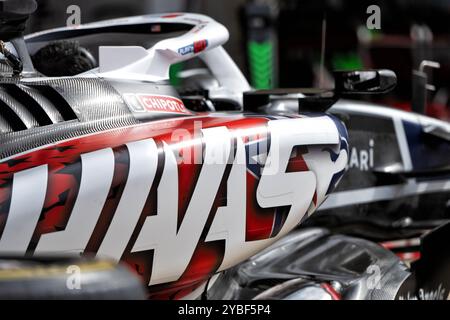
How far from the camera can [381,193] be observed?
11.6ft

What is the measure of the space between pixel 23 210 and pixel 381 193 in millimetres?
1929

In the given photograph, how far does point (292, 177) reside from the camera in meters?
2.48

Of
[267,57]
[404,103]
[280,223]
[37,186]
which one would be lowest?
[404,103]

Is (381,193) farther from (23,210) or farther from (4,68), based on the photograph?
(23,210)

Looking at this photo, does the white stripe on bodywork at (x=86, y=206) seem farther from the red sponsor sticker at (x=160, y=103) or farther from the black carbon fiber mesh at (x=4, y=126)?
the red sponsor sticker at (x=160, y=103)

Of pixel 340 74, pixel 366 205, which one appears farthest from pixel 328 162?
pixel 366 205

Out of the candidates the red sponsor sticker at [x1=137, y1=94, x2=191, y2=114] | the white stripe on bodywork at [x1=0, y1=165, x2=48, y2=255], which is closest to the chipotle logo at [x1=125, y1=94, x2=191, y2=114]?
the red sponsor sticker at [x1=137, y1=94, x2=191, y2=114]

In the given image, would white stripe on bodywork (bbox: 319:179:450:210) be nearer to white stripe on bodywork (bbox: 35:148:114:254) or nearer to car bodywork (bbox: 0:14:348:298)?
car bodywork (bbox: 0:14:348:298)

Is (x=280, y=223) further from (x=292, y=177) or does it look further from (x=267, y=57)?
(x=267, y=57)

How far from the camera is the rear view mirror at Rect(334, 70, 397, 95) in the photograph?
2.96 meters

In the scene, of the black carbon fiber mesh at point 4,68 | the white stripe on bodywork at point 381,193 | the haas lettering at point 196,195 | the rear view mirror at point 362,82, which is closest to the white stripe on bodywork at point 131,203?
the haas lettering at point 196,195

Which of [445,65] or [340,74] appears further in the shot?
[445,65]

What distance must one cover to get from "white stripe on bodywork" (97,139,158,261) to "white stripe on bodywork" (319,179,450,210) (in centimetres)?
140

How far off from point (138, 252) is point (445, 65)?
7760 millimetres
